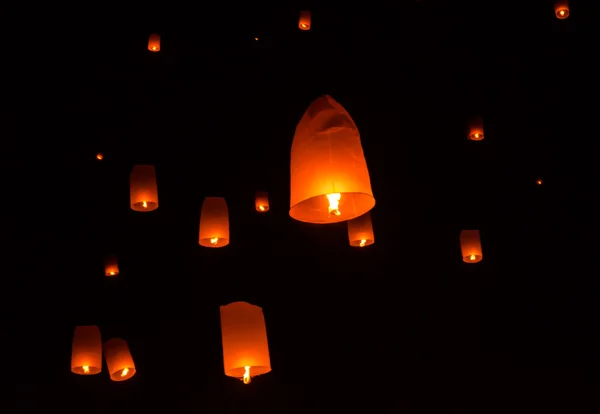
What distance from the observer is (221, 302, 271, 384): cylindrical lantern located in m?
2.32

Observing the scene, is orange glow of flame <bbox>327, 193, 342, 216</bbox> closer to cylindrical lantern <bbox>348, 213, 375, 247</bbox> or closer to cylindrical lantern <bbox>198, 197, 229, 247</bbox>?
cylindrical lantern <bbox>198, 197, 229, 247</bbox>

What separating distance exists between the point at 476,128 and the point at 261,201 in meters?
1.64

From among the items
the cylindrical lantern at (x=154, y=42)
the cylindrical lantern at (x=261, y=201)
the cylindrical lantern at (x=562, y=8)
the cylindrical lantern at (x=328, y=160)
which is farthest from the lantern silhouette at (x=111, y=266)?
the cylindrical lantern at (x=562, y=8)

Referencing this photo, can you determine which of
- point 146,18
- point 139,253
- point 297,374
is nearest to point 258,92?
point 146,18

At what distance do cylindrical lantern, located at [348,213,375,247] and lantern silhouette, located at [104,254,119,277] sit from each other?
1676mm

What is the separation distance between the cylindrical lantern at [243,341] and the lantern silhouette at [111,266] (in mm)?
2205

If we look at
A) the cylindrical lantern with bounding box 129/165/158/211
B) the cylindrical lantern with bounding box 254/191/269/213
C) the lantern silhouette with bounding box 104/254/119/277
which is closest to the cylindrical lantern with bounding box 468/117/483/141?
the cylindrical lantern with bounding box 254/191/269/213

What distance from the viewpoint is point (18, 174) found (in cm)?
456

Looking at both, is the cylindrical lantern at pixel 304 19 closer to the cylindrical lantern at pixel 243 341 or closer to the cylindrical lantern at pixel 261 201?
the cylindrical lantern at pixel 261 201

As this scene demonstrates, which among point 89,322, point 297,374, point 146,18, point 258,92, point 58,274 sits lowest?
point 297,374

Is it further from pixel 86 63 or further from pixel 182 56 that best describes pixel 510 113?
pixel 86 63

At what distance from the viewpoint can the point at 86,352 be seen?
3.55 m

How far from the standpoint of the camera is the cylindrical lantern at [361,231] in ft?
13.0

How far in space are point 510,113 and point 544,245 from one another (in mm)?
1041
